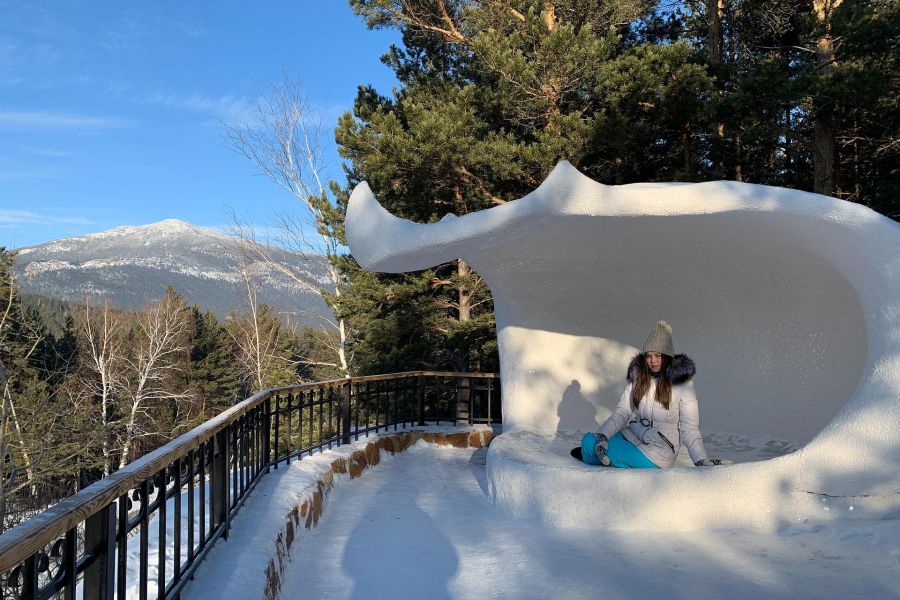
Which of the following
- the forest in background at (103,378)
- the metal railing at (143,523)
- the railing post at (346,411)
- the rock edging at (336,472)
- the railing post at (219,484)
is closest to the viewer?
the metal railing at (143,523)

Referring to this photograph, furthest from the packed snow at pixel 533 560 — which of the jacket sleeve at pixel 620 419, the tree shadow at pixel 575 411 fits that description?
the tree shadow at pixel 575 411

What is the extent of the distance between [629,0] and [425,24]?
4.24 m

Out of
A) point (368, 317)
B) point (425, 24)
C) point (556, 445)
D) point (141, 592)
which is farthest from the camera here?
point (368, 317)

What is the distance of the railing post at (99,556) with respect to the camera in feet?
6.69

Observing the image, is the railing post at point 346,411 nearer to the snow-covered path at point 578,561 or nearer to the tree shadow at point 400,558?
the tree shadow at point 400,558

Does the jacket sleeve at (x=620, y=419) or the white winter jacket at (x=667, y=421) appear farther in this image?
the jacket sleeve at (x=620, y=419)

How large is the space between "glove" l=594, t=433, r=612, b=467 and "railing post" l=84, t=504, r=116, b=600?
3.59 metres

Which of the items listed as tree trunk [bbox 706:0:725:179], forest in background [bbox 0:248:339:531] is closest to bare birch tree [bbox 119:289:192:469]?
forest in background [bbox 0:248:339:531]

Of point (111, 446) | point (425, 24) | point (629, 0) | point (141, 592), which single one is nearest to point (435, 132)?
point (425, 24)

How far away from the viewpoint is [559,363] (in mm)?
6887

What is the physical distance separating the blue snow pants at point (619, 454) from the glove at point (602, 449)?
3 centimetres

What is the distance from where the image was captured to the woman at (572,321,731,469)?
187 inches

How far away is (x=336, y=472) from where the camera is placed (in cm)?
610

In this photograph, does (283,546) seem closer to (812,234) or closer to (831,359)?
(812,234)
